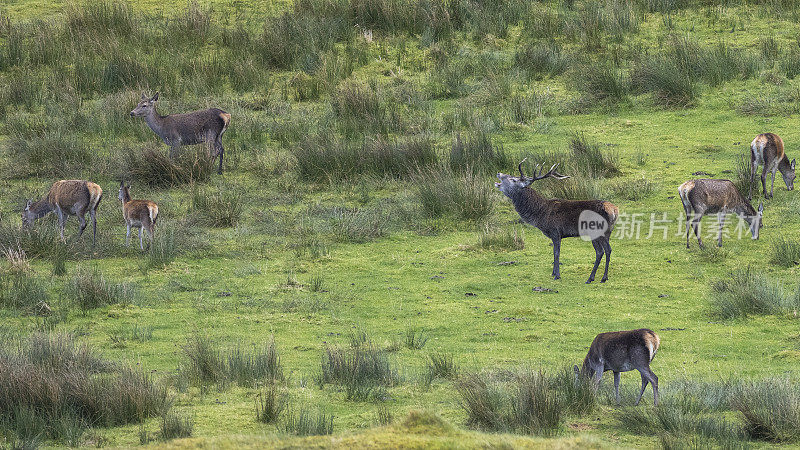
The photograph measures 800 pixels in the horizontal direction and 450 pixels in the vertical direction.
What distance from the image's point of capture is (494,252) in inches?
472

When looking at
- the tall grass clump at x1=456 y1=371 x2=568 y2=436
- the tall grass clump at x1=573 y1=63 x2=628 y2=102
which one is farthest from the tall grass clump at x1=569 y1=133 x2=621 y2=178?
the tall grass clump at x1=456 y1=371 x2=568 y2=436

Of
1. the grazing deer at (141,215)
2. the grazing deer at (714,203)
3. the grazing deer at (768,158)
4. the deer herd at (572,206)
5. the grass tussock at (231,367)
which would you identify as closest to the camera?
the grass tussock at (231,367)

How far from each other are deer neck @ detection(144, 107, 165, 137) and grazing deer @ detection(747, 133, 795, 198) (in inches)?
332

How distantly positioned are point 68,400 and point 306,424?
1.73 metres

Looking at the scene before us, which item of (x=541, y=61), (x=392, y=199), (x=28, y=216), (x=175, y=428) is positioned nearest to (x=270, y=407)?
(x=175, y=428)

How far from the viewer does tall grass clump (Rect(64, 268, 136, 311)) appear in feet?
33.2

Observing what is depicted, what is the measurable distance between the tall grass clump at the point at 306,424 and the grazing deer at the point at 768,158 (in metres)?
8.00

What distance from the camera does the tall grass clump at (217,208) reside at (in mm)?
13086

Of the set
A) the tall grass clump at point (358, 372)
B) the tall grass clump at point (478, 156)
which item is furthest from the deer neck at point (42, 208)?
the tall grass clump at point (358, 372)

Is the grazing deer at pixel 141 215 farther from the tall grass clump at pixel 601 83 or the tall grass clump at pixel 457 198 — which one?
the tall grass clump at pixel 601 83

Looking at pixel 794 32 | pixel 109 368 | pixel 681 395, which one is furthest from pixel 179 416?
pixel 794 32

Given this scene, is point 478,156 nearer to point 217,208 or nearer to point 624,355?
point 217,208

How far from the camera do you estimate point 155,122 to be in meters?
15.3

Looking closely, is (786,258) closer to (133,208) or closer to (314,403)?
(314,403)
